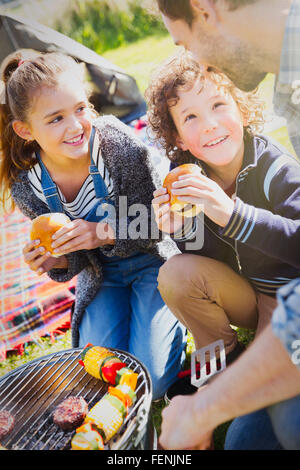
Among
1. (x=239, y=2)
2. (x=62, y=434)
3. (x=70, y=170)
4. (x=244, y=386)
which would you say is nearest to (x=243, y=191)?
(x=239, y=2)

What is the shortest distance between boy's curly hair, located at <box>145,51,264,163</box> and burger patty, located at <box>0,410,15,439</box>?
0.88m

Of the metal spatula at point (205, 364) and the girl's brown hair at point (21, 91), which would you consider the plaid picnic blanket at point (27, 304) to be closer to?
the girl's brown hair at point (21, 91)

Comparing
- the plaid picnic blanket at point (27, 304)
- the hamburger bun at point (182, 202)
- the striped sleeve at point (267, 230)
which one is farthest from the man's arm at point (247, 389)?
the plaid picnic blanket at point (27, 304)

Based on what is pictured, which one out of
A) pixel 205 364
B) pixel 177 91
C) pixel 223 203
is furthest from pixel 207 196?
pixel 205 364

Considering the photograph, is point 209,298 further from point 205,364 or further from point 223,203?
point 223,203

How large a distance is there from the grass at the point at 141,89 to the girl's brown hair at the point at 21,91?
0.31 m

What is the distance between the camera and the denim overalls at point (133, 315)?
5.02 ft

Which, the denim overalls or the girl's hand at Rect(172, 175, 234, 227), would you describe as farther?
the denim overalls

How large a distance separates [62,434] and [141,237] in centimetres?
69

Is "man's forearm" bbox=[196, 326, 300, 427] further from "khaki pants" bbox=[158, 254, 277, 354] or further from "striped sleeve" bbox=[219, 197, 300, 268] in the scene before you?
"khaki pants" bbox=[158, 254, 277, 354]

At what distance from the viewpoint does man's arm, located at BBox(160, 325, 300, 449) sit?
794 mm

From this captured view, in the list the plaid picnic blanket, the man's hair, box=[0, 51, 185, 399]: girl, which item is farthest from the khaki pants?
the plaid picnic blanket

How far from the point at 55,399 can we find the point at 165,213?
605 millimetres

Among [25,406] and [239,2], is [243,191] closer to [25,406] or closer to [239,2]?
[239,2]
